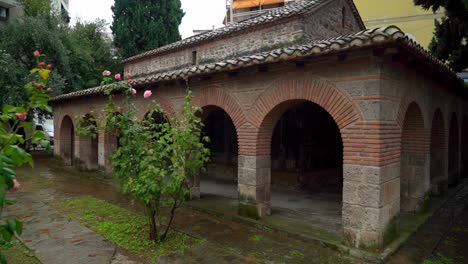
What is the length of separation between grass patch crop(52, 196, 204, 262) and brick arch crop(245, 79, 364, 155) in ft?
7.16

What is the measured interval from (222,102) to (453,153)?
8.25 m

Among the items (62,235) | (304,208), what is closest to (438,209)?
(304,208)

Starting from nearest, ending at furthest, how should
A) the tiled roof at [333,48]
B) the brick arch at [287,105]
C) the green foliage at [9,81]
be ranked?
the tiled roof at [333,48], the brick arch at [287,105], the green foliage at [9,81]

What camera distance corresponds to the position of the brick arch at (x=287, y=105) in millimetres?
4945

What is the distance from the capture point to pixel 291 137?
10141 mm

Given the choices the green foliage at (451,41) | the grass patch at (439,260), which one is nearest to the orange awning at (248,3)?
the green foliage at (451,41)

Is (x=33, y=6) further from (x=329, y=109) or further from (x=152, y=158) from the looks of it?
(x=329, y=109)

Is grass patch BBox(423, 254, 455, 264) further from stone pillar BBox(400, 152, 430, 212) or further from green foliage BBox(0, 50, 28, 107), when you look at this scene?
green foliage BBox(0, 50, 28, 107)

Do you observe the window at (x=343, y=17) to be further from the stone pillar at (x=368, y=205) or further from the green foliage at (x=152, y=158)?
the green foliage at (x=152, y=158)

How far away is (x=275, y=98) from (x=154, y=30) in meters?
17.2

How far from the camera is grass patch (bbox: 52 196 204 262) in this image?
4961 mm

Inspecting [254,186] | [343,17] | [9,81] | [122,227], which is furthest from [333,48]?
[9,81]

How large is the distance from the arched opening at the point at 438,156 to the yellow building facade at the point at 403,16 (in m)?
13.1

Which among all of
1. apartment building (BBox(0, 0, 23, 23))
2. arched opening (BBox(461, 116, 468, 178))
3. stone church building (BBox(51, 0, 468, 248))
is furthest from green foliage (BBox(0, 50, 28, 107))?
arched opening (BBox(461, 116, 468, 178))
